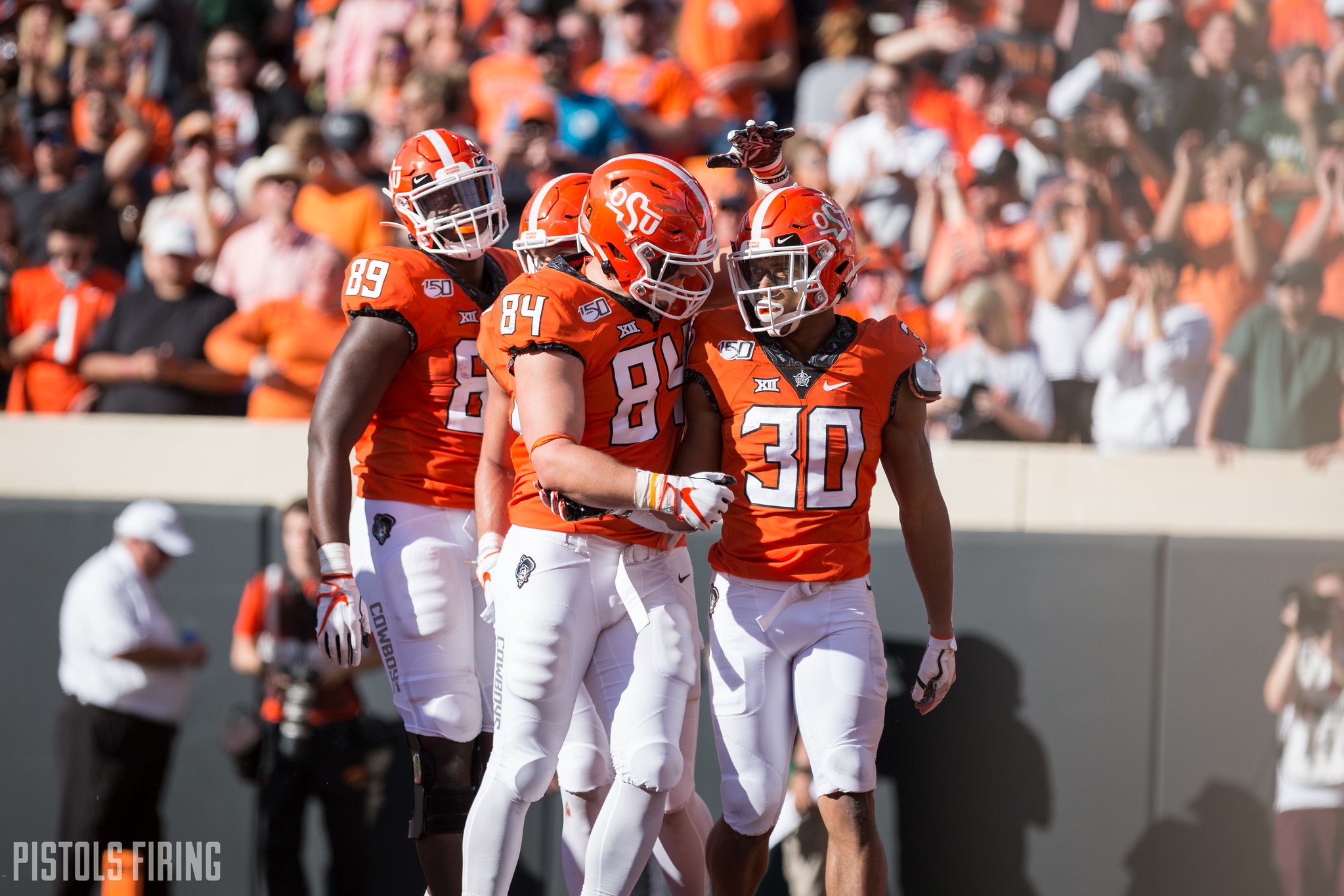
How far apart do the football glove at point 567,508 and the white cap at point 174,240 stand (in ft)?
12.3

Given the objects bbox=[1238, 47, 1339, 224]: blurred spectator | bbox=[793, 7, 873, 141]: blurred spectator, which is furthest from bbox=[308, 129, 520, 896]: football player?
bbox=[1238, 47, 1339, 224]: blurred spectator

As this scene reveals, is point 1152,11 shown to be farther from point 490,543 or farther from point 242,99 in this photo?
point 242,99

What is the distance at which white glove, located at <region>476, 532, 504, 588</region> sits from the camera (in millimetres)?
3672

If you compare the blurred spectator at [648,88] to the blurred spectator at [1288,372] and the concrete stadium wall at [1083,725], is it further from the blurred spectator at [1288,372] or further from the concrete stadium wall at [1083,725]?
the blurred spectator at [1288,372]

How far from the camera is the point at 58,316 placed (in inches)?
262

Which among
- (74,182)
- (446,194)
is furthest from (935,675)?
(74,182)

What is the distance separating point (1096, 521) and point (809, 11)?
462 cm

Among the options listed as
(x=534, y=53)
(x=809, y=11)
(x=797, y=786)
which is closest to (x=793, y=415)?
(x=797, y=786)

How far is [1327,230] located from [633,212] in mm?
3948

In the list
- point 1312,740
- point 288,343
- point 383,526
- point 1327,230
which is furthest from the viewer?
point 288,343

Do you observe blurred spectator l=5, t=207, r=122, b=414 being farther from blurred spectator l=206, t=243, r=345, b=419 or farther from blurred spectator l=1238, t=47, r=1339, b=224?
blurred spectator l=1238, t=47, r=1339, b=224

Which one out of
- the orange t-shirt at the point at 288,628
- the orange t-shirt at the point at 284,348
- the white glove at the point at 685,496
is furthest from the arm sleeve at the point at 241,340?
the white glove at the point at 685,496

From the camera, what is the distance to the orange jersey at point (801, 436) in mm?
3590

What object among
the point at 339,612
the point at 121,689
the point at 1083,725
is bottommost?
the point at 121,689
